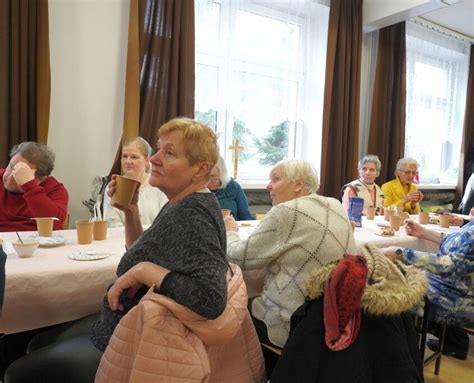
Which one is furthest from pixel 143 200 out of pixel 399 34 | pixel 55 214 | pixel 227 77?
pixel 399 34

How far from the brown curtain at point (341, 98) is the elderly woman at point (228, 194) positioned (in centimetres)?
149

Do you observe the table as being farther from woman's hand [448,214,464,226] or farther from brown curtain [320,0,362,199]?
brown curtain [320,0,362,199]

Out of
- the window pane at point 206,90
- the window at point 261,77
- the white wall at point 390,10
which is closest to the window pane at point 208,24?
the window at point 261,77

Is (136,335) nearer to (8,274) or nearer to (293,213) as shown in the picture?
(8,274)

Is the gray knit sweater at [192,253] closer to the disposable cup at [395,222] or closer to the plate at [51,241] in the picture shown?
the plate at [51,241]

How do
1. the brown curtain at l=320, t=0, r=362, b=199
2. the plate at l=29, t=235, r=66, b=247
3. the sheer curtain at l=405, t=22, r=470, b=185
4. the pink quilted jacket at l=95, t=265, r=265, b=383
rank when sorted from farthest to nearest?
the sheer curtain at l=405, t=22, r=470, b=185, the brown curtain at l=320, t=0, r=362, b=199, the plate at l=29, t=235, r=66, b=247, the pink quilted jacket at l=95, t=265, r=265, b=383

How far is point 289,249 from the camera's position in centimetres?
135

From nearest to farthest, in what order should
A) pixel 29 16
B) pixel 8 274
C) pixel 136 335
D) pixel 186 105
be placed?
pixel 136 335, pixel 8 274, pixel 29 16, pixel 186 105

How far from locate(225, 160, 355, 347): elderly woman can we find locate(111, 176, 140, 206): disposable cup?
0.45 meters

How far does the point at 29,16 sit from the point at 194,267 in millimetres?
2378

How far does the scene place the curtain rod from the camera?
4648mm

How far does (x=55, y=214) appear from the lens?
1.94 metres

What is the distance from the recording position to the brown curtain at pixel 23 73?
2.39m

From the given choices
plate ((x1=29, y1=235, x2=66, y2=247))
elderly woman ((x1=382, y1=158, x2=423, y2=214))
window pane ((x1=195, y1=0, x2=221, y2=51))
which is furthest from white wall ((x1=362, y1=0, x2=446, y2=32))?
plate ((x1=29, y1=235, x2=66, y2=247))
